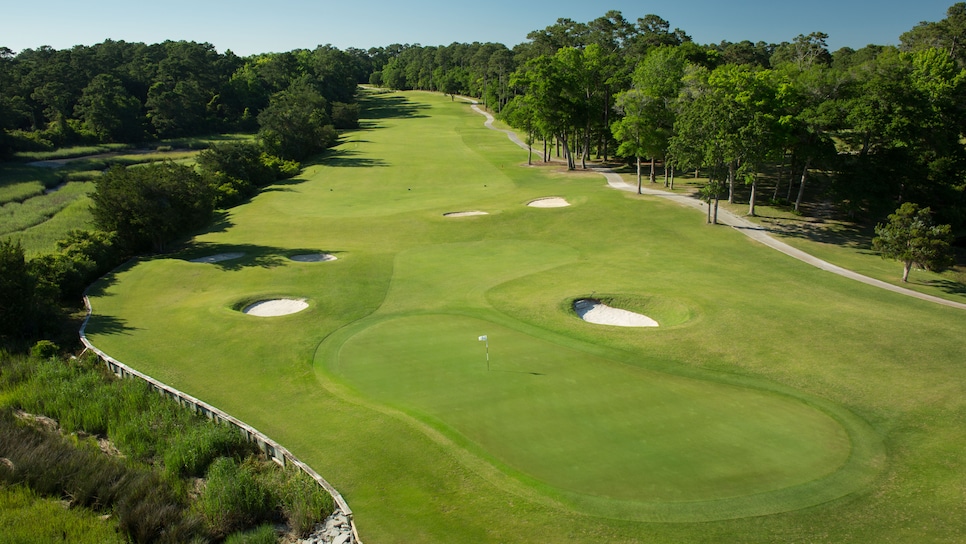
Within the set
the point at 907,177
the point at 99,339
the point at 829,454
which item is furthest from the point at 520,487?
the point at 907,177

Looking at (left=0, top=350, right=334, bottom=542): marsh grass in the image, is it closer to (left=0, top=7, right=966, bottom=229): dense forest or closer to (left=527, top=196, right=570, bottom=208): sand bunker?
(left=527, top=196, right=570, bottom=208): sand bunker

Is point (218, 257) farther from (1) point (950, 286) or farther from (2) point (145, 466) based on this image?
(1) point (950, 286)

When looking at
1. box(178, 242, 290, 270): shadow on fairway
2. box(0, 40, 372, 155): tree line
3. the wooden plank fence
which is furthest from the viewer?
box(0, 40, 372, 155): tree line

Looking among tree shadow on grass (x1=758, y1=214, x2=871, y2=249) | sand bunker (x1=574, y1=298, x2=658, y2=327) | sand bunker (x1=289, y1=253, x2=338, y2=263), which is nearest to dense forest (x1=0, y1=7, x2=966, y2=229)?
tree shadow on grass (x1=758, y1=214, x2=871, y2=249)

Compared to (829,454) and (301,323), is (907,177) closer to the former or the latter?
(829,454)

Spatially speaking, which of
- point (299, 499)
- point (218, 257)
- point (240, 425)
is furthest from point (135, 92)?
point (299, 499)

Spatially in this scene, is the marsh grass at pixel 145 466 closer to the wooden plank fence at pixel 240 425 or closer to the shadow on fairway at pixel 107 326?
the wooden plank fence at pixel 240 425
